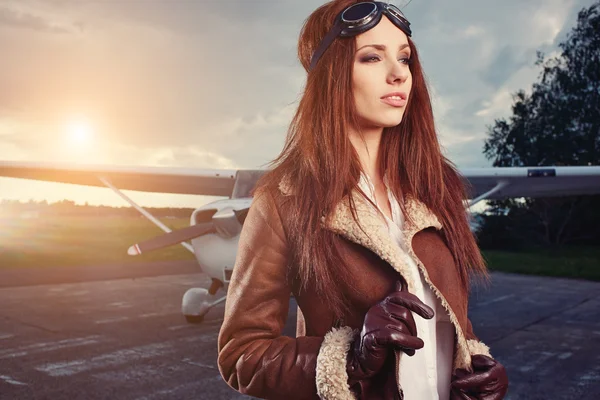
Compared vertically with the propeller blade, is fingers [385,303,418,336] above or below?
above

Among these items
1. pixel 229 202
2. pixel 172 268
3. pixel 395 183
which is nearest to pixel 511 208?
A: pixel 172 268

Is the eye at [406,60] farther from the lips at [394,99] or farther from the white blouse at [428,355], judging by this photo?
the white blouse at [428,355]

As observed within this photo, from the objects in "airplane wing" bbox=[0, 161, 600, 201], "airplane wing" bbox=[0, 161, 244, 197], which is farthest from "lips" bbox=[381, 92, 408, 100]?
"airplane wing" bbox=[0, 161, 244, 197]

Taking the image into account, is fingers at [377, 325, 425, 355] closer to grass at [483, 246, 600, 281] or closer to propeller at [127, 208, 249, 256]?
propeller at [127, 208, 249, 256]

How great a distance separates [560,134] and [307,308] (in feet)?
78.8

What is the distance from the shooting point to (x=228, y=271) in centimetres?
519

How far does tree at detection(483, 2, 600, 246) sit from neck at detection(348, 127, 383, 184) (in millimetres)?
20700

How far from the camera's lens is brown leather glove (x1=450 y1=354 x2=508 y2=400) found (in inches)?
39.1

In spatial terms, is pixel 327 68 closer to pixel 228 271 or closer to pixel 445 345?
pixel 445 345

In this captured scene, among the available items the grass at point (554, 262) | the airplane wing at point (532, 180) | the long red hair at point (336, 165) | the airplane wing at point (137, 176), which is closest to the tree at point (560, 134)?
the grass at point (554, 262)

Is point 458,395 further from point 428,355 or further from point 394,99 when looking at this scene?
point 394,99

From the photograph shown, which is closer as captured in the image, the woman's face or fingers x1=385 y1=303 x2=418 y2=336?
fingers x1=385 y1=303 x2=418 y2=336

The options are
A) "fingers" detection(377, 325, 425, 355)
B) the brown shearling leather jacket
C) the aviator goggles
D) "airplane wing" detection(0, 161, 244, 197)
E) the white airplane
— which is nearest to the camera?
"fingers" detection(377, 325, 425, 355)

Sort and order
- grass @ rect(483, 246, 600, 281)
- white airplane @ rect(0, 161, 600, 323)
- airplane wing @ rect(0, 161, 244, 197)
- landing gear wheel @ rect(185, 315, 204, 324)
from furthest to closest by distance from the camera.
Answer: grass @ rect(483, 246, 600, 281)
airplane wing @ rect(0, 161, 244, 197)
landing gear wheel @ rect(185, 315, 204, 324)
white airplane @ rect(0, 161, 600, 323)
